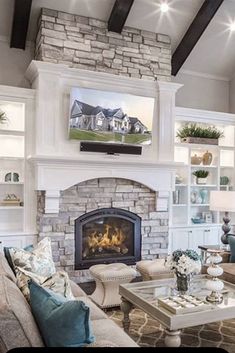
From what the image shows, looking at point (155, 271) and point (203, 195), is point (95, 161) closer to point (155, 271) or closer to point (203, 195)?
point (155, 271)

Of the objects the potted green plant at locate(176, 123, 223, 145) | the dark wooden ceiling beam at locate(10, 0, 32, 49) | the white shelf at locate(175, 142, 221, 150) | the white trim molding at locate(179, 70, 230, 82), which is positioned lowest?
the white shelf at locate(175, 142, 221, 150)

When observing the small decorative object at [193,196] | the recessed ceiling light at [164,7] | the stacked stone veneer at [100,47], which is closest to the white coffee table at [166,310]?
the small decorative object at [193,196]

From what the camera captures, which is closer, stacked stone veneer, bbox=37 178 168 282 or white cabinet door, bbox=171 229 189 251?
stacked stone veneer, bbox=37 178 168 282

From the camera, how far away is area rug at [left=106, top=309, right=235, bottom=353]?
311 centimetres

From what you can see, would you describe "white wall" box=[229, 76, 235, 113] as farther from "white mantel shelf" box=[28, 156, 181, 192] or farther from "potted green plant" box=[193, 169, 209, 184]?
"white mantel shelf" box=[28, 156, 181, 192]

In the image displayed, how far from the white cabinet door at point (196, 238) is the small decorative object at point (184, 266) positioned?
9.65 ft

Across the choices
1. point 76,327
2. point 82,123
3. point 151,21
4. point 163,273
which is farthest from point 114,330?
point 151,21

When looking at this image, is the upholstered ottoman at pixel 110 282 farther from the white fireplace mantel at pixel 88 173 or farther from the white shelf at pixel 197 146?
the white shelf at pixel 197 146

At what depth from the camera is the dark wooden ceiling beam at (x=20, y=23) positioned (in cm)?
480

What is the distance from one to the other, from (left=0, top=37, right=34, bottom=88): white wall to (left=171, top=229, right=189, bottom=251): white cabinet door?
136 inches

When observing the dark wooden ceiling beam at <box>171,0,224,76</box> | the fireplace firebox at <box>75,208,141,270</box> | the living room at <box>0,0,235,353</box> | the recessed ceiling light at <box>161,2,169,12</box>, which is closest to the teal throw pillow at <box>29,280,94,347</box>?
the living room at <box>0,0,235,353</box>

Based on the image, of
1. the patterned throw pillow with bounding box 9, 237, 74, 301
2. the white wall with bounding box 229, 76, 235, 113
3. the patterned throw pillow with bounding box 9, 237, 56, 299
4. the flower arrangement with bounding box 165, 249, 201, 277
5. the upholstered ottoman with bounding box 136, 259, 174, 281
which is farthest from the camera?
the white wall with bounding box 229, 76, 235, 113

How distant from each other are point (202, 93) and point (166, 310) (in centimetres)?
499

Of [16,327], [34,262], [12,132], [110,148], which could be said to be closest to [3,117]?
[12,132]
